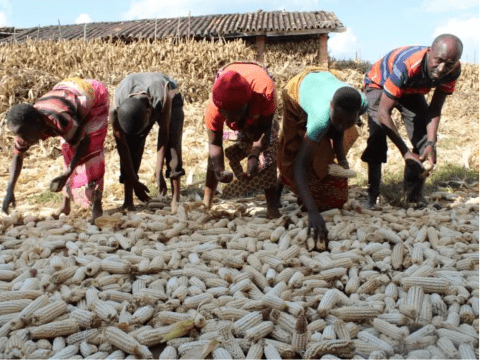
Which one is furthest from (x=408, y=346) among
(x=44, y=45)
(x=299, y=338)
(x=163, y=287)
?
(x=44, y=45)

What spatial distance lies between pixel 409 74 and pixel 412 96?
1.84 ft

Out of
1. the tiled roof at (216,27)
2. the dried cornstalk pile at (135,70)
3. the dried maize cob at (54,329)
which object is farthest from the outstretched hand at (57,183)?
the tiled roof at (216,27)

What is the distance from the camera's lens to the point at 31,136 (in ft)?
12.0

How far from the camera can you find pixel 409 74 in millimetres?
4188

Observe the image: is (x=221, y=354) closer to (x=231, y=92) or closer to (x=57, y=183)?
(x=231, y=92)

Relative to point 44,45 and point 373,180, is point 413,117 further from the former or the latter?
point 44,45

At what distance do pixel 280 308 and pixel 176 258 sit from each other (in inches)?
34.3

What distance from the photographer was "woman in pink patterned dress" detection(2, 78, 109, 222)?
3.64 meters

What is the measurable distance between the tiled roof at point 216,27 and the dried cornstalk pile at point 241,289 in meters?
12.5

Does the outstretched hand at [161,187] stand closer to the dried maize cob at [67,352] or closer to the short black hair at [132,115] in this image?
the short black hair at [132,115]

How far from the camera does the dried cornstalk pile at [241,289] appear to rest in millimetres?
2334

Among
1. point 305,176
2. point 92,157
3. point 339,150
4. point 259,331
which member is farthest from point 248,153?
point 259,331

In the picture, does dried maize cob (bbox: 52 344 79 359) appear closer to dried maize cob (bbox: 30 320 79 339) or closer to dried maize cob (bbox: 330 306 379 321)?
dried maize cob (bbox: 30 320 79 339)

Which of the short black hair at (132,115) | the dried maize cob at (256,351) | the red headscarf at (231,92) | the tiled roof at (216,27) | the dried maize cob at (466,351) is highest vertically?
the tiled roof at (216,27)
